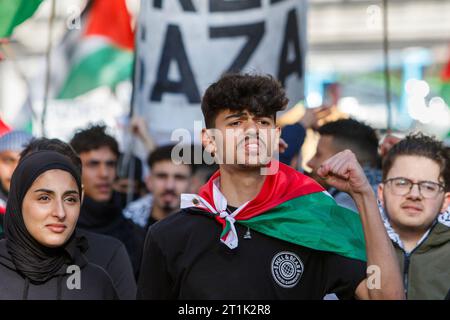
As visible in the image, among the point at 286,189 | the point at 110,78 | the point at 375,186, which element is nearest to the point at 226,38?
the point at 375,186

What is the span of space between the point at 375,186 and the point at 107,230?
5.39 feet

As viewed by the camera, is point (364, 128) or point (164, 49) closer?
point (364, 128)

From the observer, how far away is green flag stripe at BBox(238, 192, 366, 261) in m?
3.65

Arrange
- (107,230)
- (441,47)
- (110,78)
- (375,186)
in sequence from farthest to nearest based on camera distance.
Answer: (441,47)
(110,78)
(107,230)
(375,186)

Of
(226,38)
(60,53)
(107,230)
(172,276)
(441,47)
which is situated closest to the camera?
(172,276)

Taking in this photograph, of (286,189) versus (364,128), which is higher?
(364,128)

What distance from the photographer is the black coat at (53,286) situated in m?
3.92

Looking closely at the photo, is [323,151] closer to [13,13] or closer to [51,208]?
[13,13]

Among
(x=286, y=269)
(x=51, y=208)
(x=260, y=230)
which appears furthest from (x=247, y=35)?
(x=286, y=269)

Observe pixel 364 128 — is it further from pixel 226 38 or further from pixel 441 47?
pixel 441 47

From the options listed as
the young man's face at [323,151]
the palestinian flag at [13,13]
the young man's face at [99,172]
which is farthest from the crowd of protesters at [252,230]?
the young man's face at [99,172]

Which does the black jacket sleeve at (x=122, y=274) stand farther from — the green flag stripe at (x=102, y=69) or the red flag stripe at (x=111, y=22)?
the green flag stripe at (x=102, y=69)

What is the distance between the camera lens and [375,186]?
5.27 metres

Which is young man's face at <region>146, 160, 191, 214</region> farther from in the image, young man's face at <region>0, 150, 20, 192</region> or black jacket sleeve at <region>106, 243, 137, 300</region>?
black jacket sleeve at <region>106, 243, 137, 300</region>
